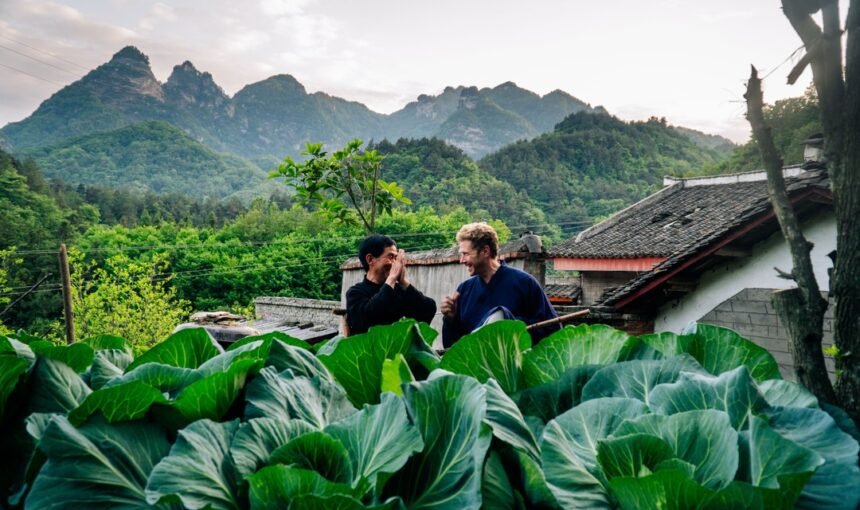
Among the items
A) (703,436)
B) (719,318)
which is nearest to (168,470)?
(703,436)

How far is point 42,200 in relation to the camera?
46.6 metres

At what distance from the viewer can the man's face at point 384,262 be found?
3.55 meters

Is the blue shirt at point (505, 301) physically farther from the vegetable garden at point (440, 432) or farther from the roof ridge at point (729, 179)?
the roof ridge at point (729, 179)

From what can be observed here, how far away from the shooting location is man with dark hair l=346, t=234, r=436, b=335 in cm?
321

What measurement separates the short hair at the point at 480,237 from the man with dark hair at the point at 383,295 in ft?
1.24

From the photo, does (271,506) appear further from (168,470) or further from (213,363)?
(213,363)

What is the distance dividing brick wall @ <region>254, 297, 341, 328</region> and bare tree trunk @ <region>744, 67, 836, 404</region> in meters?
13.2

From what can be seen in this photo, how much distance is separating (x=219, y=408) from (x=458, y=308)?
8.24 feet

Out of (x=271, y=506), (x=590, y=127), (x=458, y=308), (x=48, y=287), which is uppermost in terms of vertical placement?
(x=590, y=127)

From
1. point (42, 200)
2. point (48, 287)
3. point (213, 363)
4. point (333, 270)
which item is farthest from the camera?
point (42, 200)

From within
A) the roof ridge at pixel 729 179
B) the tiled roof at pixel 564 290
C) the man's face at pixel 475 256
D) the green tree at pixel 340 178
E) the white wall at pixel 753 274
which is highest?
the roof ridge at pixel 729 179

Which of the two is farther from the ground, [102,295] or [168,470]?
[168,470]

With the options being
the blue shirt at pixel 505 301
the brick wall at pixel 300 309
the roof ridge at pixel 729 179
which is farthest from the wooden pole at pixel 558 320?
the roof ridge at pixel 729 179

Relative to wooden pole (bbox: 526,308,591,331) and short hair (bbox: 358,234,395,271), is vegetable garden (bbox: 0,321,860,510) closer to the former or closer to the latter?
wooden pole (bbox: 526,308,591,331)
